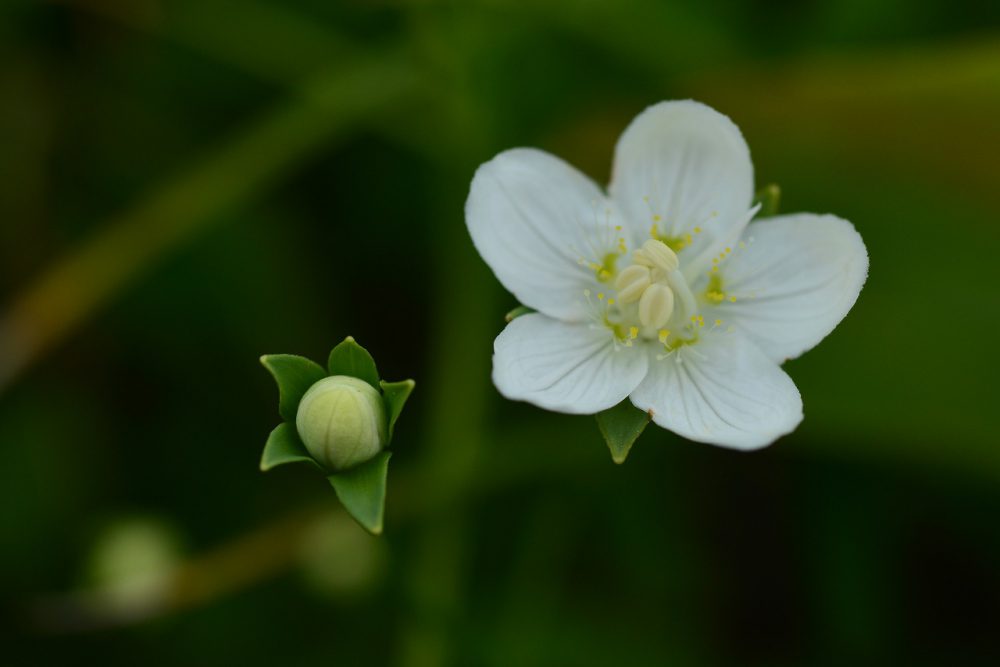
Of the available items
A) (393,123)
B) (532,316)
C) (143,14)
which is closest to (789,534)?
(532,316)

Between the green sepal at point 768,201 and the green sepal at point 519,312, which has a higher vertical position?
the green sepal at point 768,201

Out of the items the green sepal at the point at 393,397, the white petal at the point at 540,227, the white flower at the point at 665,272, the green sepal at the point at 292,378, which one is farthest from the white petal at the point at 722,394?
the green sepal at the point at 292,378

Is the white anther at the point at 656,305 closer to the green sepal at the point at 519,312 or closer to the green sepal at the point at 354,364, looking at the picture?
the green sepal at the point at 519,312

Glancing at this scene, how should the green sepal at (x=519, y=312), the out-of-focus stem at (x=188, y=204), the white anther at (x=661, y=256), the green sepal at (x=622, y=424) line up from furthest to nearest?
the out-of-focus stem at (x=188, y=204) < the white anther at (x=661, y=256) < the green sepal at (x=519, y=312) < the green sepal at (x=622, y=424)

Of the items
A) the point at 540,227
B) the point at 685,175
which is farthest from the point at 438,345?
the point at 685,175

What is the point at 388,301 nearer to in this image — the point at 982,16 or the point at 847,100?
the point at 847,100

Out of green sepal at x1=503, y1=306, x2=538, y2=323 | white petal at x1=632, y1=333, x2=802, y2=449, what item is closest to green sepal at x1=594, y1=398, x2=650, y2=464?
white petal at x1=632, y1=333, x2=802, y2=449

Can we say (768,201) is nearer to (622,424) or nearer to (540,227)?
(540,227)
